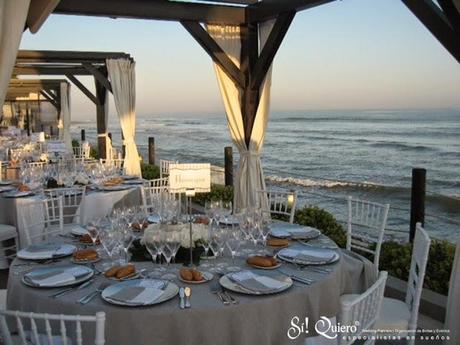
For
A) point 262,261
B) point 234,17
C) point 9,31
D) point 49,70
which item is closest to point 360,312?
point 262,261

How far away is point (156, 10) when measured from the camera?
17.3ft

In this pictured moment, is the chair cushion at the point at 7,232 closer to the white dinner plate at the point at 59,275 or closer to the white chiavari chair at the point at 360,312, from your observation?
the white dinner plate at the point at 59,275

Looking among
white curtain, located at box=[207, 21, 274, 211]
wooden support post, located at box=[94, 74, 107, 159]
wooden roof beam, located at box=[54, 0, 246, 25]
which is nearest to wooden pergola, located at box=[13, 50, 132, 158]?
wooden support post, located at box=[94, 74, 107, 159]

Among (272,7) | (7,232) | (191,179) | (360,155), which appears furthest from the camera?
(360,155)

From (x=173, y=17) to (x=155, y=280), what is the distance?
4.04 metres

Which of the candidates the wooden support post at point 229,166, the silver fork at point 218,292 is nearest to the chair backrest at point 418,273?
the silver fork at point 218,292

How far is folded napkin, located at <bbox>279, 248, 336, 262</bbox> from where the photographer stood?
2477 millimetres

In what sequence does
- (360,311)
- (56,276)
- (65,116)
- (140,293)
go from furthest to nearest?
1. (65,116)
2. (56,276)
3. (140,293)
4. (360,311)

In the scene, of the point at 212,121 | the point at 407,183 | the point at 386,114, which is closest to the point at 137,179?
the point at 407,183

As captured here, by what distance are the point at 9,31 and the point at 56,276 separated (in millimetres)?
1203

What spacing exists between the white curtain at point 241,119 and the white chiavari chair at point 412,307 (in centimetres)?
324

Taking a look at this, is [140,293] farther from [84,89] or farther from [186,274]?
[84,89]

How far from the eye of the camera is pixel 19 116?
30547mm

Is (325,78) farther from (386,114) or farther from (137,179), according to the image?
(137,179)
